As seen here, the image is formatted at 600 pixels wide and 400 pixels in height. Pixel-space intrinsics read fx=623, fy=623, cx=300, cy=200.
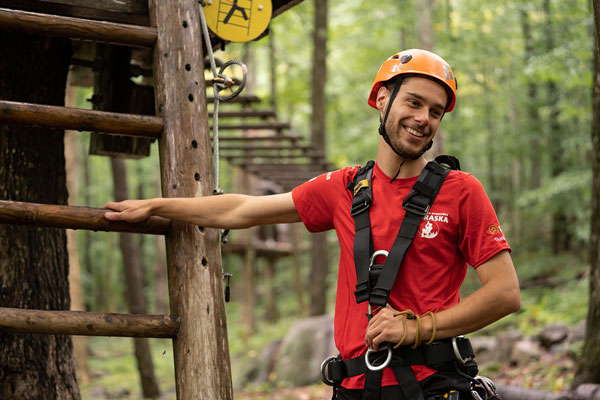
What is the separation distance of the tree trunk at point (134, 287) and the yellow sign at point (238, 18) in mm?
7245

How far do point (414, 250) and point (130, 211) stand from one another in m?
1.18

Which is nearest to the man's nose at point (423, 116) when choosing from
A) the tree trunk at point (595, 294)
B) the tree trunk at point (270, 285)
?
the tree trunk at point (595, 294)

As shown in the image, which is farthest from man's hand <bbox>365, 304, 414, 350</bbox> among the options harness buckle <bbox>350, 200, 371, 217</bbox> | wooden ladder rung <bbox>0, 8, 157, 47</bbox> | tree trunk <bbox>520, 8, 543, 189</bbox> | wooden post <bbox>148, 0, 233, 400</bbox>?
tree trunk <bbox>520, 8, 543, 189</bbox>

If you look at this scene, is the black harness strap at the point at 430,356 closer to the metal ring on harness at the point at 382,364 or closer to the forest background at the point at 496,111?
the metal ring on harness at the point at 382,364

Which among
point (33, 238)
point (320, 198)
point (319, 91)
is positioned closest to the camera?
point (320, 198)

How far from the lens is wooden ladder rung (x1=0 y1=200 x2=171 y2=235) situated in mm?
2498

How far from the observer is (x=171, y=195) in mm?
2799

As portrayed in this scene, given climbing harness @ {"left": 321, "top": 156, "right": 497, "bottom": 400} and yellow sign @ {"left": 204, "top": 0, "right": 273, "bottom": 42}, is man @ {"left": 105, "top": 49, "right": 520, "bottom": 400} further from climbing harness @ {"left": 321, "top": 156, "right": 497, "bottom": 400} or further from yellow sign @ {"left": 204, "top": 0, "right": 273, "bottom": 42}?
yellow sign @ {"left": 204, "top": 0, "right": 273, "bottom": 42}

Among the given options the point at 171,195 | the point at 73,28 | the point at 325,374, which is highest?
the point at 73,28

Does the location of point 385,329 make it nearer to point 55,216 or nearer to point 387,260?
point 387,260

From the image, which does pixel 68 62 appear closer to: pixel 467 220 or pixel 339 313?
pixel 339 313

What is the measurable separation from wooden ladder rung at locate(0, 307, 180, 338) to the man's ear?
1278 mm

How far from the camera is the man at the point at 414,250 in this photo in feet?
7.23

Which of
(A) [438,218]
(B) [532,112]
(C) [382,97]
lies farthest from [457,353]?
(B) [532,112]
